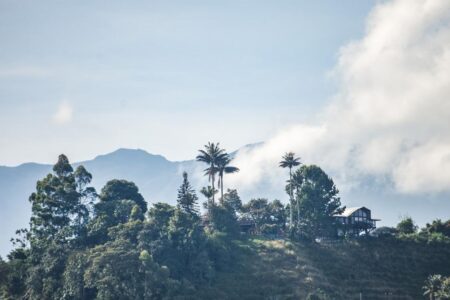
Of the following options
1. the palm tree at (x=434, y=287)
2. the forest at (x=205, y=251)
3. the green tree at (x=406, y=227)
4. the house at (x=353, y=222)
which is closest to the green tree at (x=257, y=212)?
the forest at (x=205, y=251)

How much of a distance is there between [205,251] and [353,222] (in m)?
36.9

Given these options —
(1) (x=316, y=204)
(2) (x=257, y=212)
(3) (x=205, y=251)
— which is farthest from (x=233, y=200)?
(3) (x=205, y=251)

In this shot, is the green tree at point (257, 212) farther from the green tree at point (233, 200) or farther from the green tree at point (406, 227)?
the green tree at point (406, 227)

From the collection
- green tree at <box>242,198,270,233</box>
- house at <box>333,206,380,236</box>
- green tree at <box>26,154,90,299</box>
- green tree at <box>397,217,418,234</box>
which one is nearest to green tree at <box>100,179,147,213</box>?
green tree at <box>26,154,90,299</box>

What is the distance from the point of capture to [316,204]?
11750 cm

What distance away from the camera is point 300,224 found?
386ft

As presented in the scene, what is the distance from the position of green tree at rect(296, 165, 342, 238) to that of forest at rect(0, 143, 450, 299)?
0.67ft

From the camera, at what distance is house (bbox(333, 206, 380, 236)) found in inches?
4744

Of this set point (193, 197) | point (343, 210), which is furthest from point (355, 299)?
point (193, 197)

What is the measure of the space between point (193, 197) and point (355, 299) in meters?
36.4

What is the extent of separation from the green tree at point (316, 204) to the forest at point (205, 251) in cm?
20

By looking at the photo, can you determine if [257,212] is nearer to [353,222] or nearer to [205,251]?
[353,222]

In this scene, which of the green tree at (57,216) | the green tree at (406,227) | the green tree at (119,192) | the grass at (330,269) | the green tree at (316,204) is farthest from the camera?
the green tree at (406,227)

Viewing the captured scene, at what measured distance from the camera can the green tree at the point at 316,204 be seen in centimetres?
11650
